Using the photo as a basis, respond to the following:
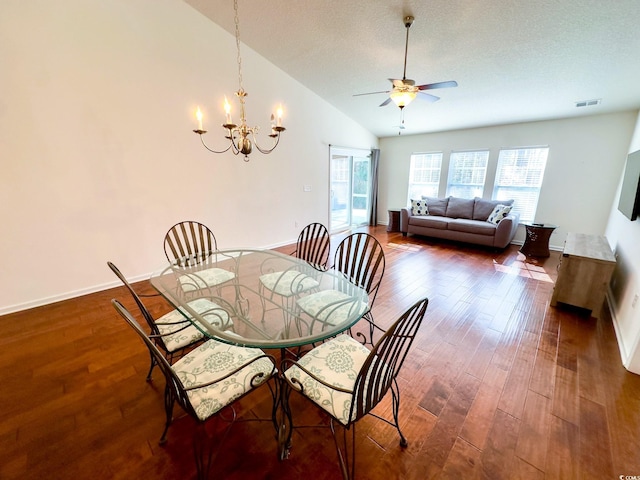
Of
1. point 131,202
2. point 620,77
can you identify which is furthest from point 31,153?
point 620,77

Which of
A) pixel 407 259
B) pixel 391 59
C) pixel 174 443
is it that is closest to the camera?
pixel 174 443

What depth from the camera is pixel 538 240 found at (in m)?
4.38

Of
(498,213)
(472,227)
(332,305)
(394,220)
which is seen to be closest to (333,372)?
(332,305)

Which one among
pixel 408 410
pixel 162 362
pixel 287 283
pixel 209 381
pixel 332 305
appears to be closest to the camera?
pixel 162 362

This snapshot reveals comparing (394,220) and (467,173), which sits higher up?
(467,173)

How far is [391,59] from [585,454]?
391cm

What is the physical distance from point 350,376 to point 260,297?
101cm

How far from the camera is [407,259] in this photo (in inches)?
168

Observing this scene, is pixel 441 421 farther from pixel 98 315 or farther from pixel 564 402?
pixel 98 315

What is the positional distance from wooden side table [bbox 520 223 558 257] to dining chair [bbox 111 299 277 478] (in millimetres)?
5018

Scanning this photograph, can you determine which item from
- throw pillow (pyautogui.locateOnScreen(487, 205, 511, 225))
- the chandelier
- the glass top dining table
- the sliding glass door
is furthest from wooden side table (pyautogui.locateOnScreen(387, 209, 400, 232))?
the glass top dining table

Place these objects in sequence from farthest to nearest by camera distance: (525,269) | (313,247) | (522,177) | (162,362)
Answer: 1. (522,177)
2. (525,269)
3. (313,247)
4. (162,362)

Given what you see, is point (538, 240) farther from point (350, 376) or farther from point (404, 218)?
point (350, 376)

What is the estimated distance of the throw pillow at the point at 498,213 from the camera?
4.77 meters
